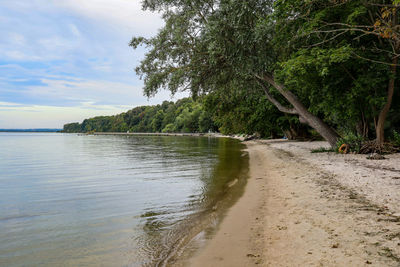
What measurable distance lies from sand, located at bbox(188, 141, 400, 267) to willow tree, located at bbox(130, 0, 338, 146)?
27.7ft

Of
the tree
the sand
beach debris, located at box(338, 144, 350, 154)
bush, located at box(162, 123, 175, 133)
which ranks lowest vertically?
the sand

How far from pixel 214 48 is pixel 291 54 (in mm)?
4327

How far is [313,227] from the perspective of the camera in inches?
180

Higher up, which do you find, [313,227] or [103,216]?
[313,227]

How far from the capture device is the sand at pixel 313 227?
3.56 metres

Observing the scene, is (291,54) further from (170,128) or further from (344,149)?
(170,128)

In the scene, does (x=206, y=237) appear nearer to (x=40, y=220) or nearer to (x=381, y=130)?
(x=40, y=220)

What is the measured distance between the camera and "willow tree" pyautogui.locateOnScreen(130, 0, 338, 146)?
13.6m

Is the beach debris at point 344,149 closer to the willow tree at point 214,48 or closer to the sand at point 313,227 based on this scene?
the willow tree at point 214,48

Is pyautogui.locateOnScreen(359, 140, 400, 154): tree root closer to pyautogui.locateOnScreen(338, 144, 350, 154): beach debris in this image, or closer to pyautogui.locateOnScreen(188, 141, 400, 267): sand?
pyautogui.locateOnScreen(338, 144, 350, 154): beach debris

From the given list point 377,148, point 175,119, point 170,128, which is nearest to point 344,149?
point 377,148

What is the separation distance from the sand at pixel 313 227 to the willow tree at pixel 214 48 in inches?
333

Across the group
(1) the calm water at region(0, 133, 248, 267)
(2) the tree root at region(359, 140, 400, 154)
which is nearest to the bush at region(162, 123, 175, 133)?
(2) the tree root at region(359, 140, 400, 154)

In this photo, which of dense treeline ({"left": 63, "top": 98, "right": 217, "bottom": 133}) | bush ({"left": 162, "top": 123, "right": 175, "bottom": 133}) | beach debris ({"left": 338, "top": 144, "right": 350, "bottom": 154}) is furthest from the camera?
bush ({"left": 162, "top": 123, "right": 175, "bottom": 133})
